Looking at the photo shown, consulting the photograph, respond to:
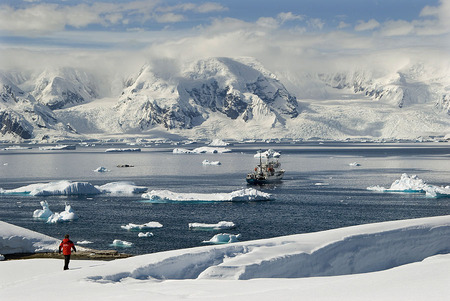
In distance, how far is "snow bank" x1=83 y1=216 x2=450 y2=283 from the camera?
2691 centimetres

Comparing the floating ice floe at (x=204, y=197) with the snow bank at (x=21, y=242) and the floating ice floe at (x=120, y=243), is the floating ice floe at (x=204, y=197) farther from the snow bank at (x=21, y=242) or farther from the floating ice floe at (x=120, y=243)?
the snow bank at (x=21, y=242)

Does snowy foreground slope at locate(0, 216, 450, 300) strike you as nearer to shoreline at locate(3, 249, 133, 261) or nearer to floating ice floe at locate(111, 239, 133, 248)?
shoreline at locate(3, 249, 133, 261)

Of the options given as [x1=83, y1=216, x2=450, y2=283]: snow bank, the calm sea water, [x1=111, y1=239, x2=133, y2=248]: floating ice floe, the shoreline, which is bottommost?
the calm sea water

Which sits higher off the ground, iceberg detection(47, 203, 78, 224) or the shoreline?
the shoreline

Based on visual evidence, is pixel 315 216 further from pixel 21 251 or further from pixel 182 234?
pixel 21 251

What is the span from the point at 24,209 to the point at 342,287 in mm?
53602

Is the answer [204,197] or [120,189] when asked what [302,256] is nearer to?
[204,197]

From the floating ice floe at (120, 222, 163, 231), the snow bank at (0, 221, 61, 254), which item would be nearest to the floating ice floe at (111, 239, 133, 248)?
the snow bank at (0, 221, 61, 254)

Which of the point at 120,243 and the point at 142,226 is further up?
the point at 120,243

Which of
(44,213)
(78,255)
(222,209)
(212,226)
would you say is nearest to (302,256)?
(78,255)

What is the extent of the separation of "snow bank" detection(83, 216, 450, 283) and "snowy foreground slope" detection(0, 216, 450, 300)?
45mm

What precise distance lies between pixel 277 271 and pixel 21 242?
1903cm

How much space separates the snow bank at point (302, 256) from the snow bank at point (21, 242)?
13.8 meters

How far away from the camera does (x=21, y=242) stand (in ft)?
131
